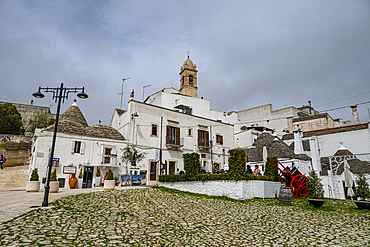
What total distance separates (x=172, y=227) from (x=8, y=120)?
4736 centimetres

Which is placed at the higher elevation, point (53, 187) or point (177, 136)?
point (177, 136)

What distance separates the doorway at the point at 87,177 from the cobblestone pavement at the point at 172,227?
13.1 m

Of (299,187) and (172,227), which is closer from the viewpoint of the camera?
(172,227)

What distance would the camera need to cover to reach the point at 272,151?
26312 mm

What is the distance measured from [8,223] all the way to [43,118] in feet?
165

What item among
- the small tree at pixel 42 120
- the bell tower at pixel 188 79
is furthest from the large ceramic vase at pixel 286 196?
the small tree at pixel 42 120

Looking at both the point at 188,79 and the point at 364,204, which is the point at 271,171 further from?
the point at 188,79

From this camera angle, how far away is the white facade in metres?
26.4

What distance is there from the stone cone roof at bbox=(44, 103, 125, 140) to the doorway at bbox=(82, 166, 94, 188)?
3136 mm

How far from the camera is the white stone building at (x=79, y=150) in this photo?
70.3 feet

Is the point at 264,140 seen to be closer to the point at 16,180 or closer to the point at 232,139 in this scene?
the point at 232,139

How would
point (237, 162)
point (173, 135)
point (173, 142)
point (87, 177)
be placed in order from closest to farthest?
point (237, 162)
point (87, 177)
point (173, 142)
point (173, 135)

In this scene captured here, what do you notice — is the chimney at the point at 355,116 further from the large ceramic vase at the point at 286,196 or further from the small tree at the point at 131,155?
the small tree at the point at 131,155

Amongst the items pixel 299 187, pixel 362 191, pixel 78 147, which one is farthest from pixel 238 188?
pixel 78 147
